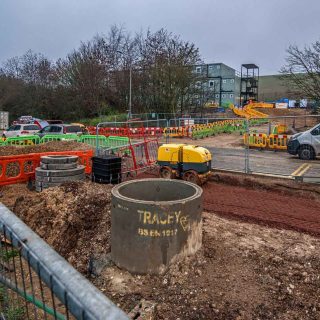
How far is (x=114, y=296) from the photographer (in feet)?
14.9

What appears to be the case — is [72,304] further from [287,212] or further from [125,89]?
[125,89]

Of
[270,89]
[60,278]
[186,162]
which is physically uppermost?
[270,89]

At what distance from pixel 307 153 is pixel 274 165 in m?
3.08

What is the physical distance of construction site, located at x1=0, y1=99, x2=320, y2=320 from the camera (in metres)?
4.08

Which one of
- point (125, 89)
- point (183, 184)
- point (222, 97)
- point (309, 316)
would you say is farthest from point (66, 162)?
point (222, 97)

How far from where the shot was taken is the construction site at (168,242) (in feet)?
13.4

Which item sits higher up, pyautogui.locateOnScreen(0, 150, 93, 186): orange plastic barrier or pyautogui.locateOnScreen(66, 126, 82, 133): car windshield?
pyautogui.locateOnScreen(66, 126, 82, 133): car windshield

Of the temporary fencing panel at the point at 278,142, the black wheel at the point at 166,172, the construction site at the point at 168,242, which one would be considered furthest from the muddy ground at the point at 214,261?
the temporary fencing panel at the point at 278,142

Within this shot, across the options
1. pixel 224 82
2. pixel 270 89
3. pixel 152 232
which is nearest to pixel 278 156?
pixel 152 232

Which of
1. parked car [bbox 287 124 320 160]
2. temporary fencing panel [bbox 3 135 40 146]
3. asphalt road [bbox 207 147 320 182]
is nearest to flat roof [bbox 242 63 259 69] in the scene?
asphalt road [bbox 207 147 320 182]

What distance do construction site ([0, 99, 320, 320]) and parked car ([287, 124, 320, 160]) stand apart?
20.4ft

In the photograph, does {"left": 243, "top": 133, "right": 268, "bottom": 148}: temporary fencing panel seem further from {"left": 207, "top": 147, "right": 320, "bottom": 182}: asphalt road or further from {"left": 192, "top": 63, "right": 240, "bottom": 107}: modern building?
{"left": 192, "top": 63, "right": 240, "bottom": 107}: modern building

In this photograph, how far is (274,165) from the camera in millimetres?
14812

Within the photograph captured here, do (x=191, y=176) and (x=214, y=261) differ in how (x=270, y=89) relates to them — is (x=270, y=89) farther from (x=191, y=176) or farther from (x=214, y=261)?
(x=214, y=261)
